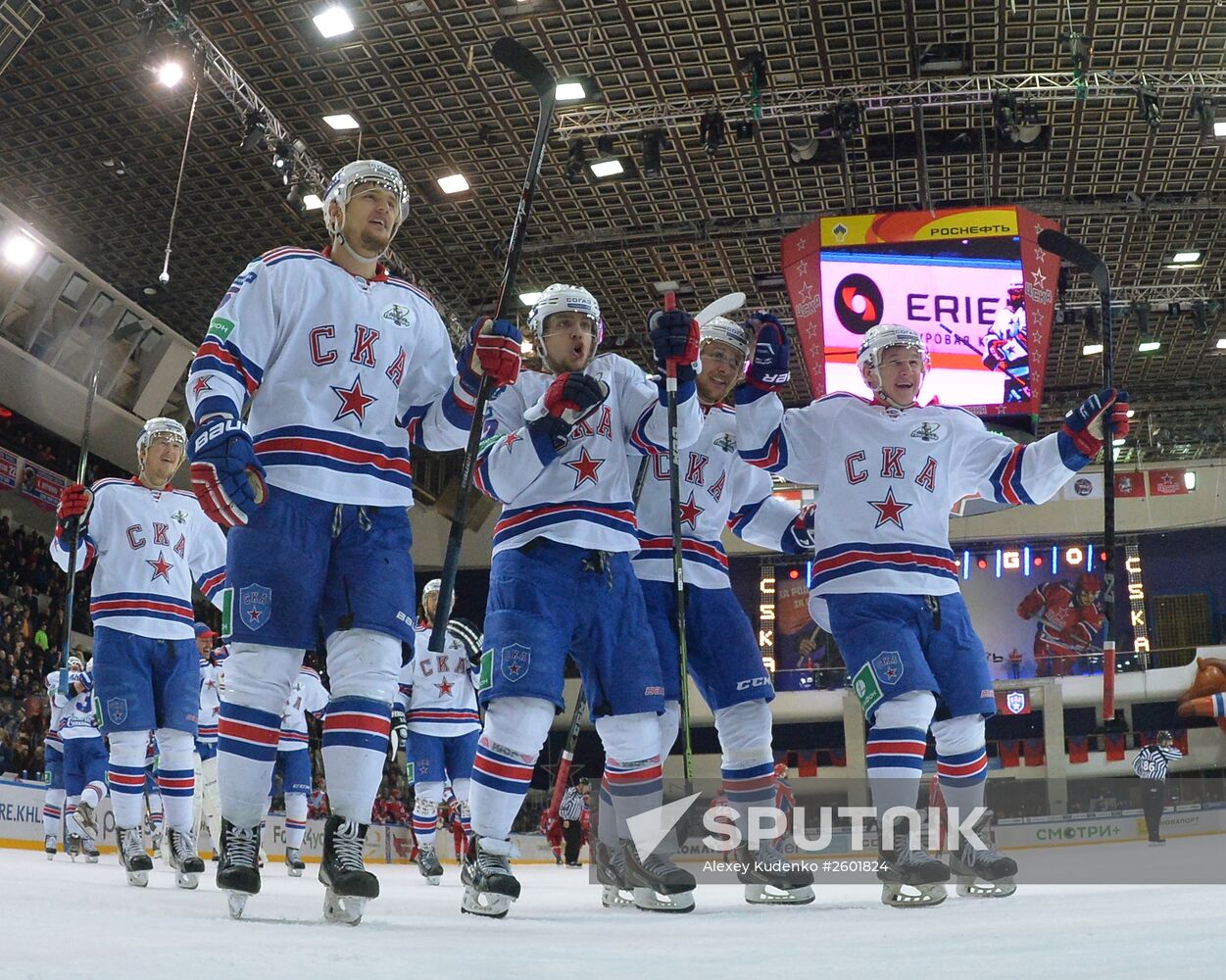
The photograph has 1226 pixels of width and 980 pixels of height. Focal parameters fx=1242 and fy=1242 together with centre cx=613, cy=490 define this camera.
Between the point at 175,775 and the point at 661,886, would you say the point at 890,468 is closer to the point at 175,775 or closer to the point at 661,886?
the point at 661,886

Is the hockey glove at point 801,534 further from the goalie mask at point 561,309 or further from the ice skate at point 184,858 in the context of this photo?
the ice skate at point 184,858

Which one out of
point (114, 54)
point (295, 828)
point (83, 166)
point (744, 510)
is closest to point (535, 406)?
point (744, 510)

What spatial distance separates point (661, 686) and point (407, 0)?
772cm

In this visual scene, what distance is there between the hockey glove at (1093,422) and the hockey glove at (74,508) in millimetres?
4227

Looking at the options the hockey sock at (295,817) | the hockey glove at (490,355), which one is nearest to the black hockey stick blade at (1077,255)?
the hockey glove at (490,355)

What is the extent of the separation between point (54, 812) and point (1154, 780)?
10.5 metres

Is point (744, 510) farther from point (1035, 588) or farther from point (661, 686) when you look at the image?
point (1035, 588)

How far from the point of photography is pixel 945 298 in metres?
10.1

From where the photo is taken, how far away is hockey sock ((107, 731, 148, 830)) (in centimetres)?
535

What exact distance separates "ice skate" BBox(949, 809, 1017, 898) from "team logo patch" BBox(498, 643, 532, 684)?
5.12ft

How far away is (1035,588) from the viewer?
75.1 ft

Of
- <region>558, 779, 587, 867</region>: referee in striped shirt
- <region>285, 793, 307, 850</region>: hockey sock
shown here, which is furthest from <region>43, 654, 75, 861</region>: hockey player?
<region>558, 779, 587, 867</region>: referee in striped shirt

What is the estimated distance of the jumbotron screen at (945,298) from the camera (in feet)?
32.2

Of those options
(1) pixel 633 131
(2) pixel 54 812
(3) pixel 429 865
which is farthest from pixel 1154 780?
(2) pixel 54 812
